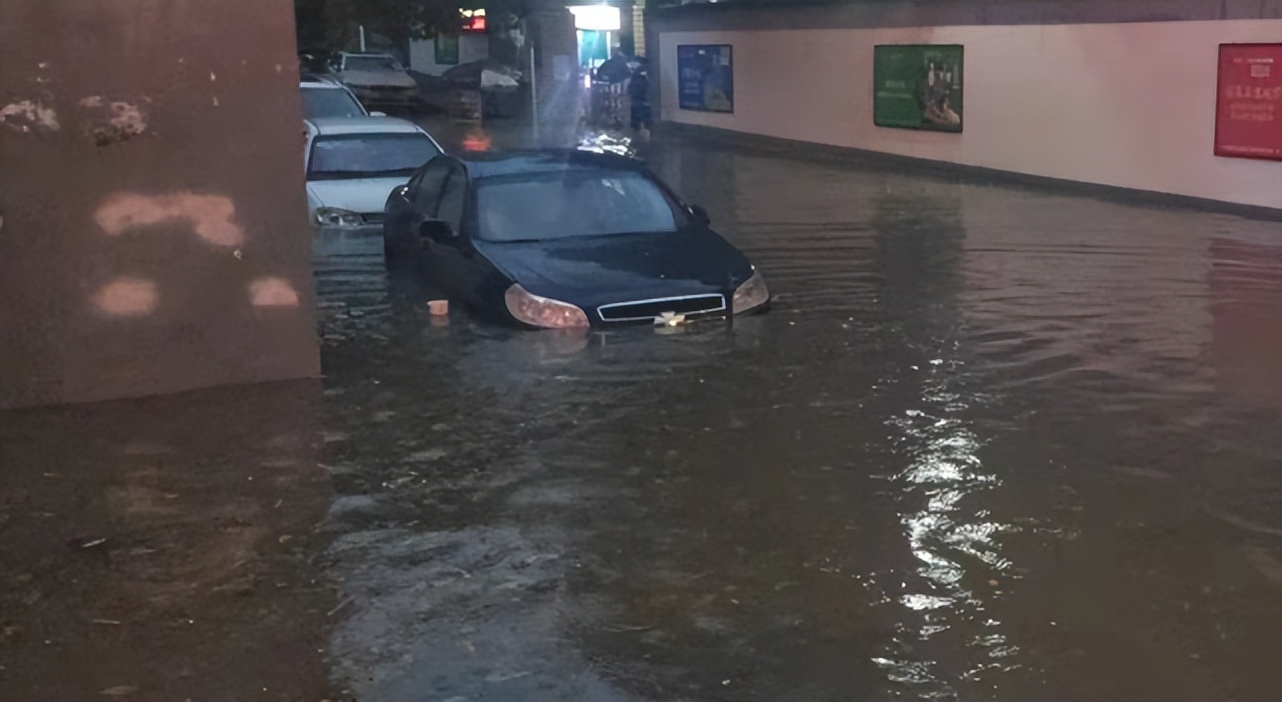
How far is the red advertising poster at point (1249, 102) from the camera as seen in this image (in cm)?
1612

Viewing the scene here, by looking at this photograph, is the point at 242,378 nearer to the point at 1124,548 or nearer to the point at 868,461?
the point at 868,461

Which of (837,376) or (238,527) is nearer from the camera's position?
(238,527)

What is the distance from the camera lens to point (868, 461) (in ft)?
23.6

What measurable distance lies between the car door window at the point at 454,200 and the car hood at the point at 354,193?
9.60 ft

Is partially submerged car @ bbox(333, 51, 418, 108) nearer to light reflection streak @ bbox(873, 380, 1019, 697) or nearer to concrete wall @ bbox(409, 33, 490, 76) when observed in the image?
concrete wall @ bbox(409, 33, 490, 76)

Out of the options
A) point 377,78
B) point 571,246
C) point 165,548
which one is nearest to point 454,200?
point 571,246

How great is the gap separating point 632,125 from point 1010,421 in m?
27.8

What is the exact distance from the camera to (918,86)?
23031mm

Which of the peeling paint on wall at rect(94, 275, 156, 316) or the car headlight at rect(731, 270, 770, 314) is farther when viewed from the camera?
the car headlight at rect(731, 270, 770, 314)

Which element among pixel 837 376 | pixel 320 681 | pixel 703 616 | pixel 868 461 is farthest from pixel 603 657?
pixel 837 376

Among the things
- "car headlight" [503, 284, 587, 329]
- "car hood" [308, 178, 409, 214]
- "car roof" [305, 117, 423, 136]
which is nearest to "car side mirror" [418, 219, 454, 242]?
"car headlight" [503, 284, 587, 329]

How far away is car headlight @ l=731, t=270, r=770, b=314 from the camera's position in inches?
404

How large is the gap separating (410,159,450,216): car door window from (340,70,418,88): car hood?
102 ft

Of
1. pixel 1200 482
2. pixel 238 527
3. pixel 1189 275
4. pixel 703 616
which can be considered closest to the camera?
pixel 703 616
